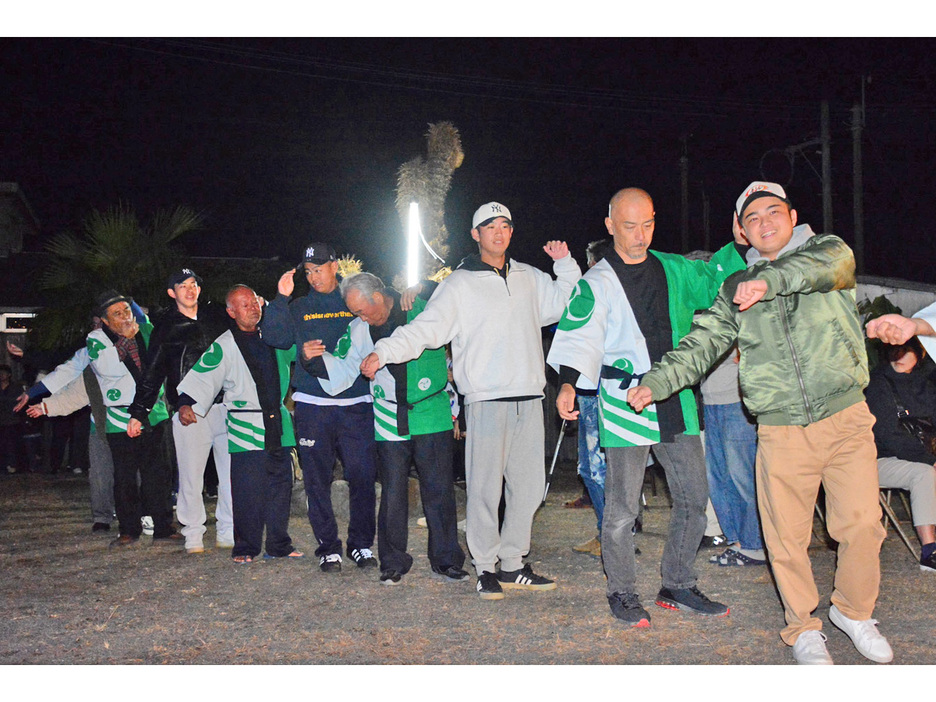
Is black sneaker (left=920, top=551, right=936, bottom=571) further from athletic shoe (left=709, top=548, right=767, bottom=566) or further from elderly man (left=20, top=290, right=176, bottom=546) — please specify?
elderly man (left=20, top=290, right=176, bottom=546)

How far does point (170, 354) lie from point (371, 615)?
337cm

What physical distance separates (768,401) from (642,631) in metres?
1.33

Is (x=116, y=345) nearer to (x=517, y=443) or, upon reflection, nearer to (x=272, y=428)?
(x=272, y=428)

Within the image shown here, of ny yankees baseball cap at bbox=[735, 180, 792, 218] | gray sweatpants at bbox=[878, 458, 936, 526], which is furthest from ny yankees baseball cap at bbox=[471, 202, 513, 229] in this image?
gray sweatpants at bbox=[878, 458, 936, 526]

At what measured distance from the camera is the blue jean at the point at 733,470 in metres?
6.53

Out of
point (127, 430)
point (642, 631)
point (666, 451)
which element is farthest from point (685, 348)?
point (127, 430)

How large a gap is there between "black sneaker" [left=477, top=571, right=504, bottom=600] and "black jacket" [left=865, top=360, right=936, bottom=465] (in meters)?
2.99

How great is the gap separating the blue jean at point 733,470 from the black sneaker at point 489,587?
72.1 inches

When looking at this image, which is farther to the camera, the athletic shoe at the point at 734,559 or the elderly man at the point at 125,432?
the elderly man at the point at 125,432

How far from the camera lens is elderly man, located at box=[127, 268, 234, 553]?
301 inches

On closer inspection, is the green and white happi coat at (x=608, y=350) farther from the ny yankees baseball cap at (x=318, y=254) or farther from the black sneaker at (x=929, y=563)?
the black sneaker at (x=929, y=563)

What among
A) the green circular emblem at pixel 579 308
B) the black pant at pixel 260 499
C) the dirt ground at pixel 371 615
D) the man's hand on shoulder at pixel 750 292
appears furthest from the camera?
the black pant at pixel 260 499

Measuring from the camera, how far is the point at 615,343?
5262 mm

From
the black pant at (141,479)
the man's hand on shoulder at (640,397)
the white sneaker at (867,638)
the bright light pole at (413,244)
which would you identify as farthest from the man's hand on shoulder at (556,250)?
the bright light pole at (413,244)
